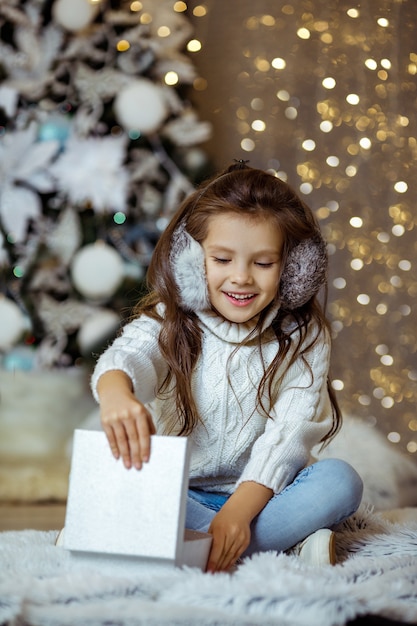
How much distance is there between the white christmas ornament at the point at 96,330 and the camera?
8.00 feet

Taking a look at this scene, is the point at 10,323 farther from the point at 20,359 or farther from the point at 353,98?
the point at 353,98

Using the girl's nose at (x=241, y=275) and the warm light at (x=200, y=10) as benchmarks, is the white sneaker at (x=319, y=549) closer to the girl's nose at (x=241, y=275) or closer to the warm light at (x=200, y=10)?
the girl's nose at (x=241, y=275)

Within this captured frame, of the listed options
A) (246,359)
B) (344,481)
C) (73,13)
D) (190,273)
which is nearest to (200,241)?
(190,273)

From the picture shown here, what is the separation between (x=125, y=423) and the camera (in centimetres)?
97

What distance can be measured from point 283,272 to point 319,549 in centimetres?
44

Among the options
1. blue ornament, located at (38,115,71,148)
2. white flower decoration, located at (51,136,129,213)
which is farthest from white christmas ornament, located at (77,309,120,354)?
blue ornament, located at (38,115,71,148)

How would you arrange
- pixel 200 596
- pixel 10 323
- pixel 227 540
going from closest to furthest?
pixel 200 596
pixel 227 540
pixel 10 323

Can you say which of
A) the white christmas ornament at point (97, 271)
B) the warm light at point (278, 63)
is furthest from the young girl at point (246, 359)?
the warm light at point (278, 63)

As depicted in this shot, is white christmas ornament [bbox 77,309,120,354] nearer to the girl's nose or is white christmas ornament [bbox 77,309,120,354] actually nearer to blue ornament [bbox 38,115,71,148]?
blue ornament [bbox 38,115,71,148]

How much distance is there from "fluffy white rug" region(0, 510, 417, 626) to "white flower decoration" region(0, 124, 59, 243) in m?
1.62

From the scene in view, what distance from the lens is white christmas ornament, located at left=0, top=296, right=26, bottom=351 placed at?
7.96 feet

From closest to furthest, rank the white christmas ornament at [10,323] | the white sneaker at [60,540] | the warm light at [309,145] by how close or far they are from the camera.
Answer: the white sneaker at [60,540] → the white christmas ornament at [10,323] → the warm light at [309,145]

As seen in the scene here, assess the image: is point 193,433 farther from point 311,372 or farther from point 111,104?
point 111,104

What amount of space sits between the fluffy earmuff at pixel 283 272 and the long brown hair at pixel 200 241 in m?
0.02
